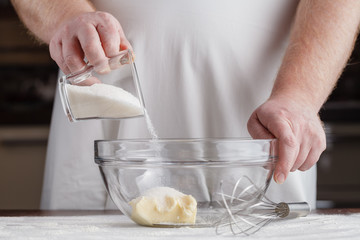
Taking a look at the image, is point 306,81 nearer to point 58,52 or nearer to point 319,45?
point 319,45

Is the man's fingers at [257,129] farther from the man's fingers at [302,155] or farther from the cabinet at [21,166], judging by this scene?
the cabinet at [21,166]

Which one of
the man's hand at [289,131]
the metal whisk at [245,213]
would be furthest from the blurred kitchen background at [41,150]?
the metal whisk at [245,213]

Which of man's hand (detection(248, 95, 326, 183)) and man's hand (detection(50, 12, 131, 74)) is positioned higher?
man's hand (detection(50, 12, 131, 74))

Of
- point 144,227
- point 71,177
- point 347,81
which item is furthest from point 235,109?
point 347,81

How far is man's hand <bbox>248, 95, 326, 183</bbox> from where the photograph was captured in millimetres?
737

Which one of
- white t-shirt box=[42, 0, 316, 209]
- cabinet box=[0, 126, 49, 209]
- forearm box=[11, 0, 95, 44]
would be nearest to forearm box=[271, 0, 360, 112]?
white t-shirt box=[42, 0, 316, 209]

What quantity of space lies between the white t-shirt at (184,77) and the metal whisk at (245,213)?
32 centimetres

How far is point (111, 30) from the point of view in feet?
2.51

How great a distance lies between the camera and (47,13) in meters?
1.01

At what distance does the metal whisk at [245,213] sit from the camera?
656 millimetres

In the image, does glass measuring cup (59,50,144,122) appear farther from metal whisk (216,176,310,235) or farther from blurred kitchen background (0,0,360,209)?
blurred kitchen background (0,0,360,209)

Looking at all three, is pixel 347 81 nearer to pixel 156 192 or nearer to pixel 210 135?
pixel 210 135

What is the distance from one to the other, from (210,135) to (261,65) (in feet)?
0.51

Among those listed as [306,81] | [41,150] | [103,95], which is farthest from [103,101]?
[41,150]
